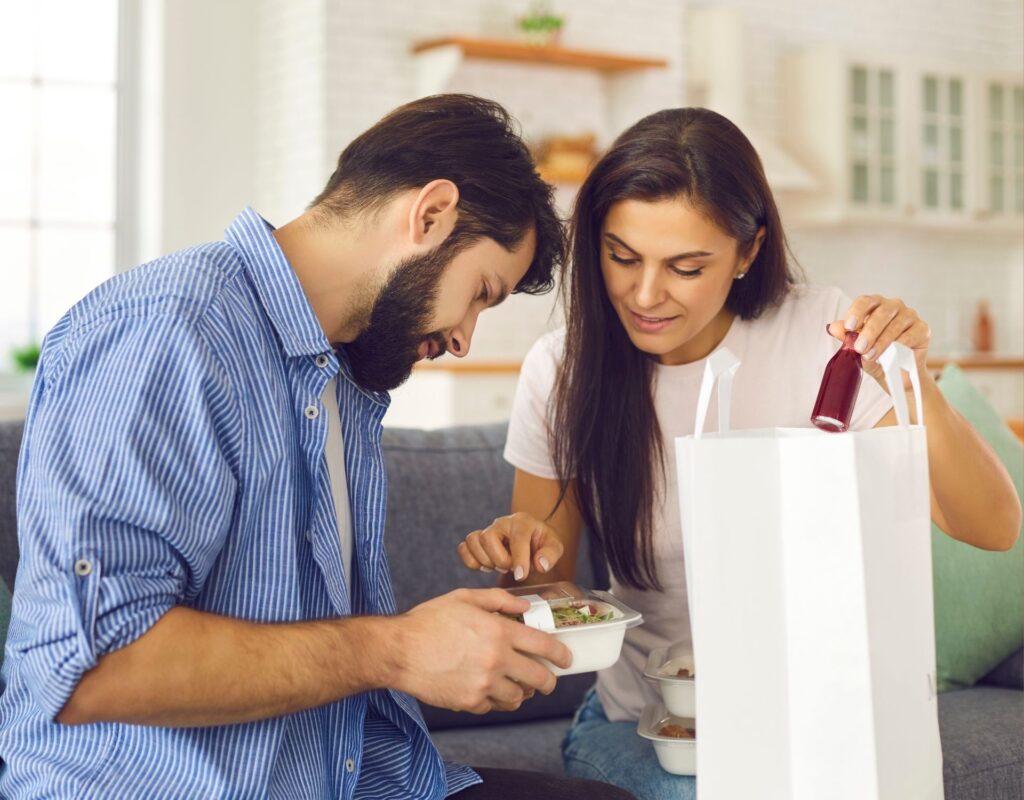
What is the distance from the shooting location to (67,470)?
1137 mm

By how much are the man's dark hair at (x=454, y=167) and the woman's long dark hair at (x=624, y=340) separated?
0.27m

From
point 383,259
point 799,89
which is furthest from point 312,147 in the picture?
point 383,259

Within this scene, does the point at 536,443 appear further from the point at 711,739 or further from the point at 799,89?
the point at 799,89

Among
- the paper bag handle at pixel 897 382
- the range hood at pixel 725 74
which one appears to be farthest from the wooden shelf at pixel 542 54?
the paper bag handle at pixel 897 382

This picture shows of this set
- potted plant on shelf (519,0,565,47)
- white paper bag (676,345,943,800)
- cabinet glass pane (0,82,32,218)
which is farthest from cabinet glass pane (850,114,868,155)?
white paper bag (676,345,943,800)

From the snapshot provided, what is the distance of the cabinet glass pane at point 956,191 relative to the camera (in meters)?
6.96

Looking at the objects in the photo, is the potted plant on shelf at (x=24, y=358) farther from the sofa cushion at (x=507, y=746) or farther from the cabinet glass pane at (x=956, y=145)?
the cabinet glass pane at (x=956, y=145)

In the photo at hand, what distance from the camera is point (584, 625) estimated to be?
1.35 metres

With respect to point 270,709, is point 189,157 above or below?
above

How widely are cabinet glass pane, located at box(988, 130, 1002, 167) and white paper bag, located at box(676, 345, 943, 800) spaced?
21.0ft

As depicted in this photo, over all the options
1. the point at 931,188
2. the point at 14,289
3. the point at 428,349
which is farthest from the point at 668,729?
the point at 931,188

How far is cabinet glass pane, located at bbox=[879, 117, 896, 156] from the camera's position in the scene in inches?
265

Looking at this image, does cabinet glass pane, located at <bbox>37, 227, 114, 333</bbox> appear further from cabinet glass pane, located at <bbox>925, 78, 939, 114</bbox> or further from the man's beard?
cabinet glass pane, located at <bbox>925, 78, 939, 114</bbox>

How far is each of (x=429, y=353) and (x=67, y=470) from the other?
513 mm
